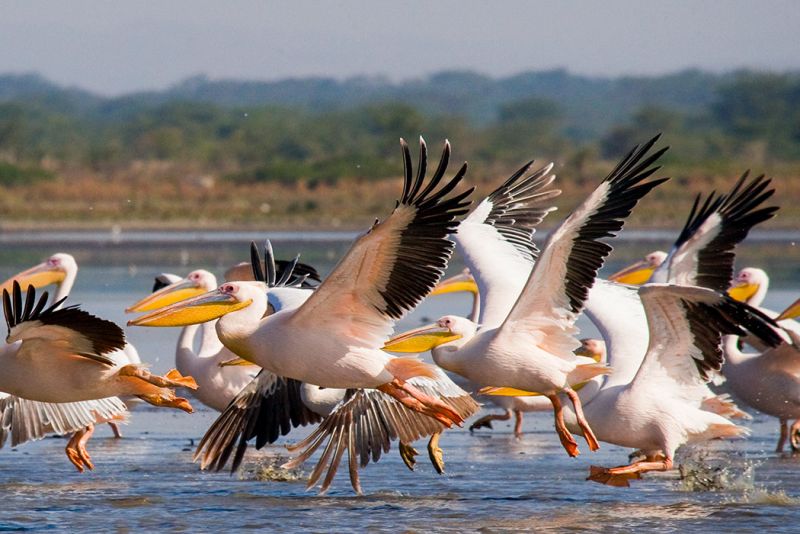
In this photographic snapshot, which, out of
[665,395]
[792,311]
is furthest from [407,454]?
[792,311]

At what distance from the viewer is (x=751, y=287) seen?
960cm

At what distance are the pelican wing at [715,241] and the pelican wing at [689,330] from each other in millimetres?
370

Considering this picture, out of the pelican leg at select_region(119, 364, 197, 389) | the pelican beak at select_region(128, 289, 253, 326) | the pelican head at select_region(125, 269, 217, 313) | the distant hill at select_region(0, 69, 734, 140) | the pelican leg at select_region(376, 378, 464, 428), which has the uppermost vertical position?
the distant hill at select_region(0, 69, 734, 140)

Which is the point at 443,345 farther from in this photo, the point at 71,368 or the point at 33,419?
the point at 33,419

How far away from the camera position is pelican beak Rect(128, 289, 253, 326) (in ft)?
21.5

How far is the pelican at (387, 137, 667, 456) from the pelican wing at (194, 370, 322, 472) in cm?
63

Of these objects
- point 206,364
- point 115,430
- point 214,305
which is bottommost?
point 115,430

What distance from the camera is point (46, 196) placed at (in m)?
31.0

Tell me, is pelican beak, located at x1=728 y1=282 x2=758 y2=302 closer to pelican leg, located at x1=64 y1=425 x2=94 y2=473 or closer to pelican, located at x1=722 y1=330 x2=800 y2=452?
pelican, located at x1=722 y1=330 x2=800 y2=452

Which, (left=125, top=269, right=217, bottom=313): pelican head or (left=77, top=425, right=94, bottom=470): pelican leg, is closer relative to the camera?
(left=77, top=425, right=94, bottom=470): pelican leg

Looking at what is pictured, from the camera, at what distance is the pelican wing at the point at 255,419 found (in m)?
7.15

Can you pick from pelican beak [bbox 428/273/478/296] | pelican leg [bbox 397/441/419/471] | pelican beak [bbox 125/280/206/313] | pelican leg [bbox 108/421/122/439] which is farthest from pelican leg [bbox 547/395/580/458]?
pelican leg [bbox 108/421/122/439]

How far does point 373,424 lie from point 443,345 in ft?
1.74

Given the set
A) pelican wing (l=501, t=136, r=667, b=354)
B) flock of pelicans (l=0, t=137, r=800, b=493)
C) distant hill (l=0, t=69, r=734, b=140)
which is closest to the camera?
flock of pelicans (l=0, t=137, r=800, b=493)
